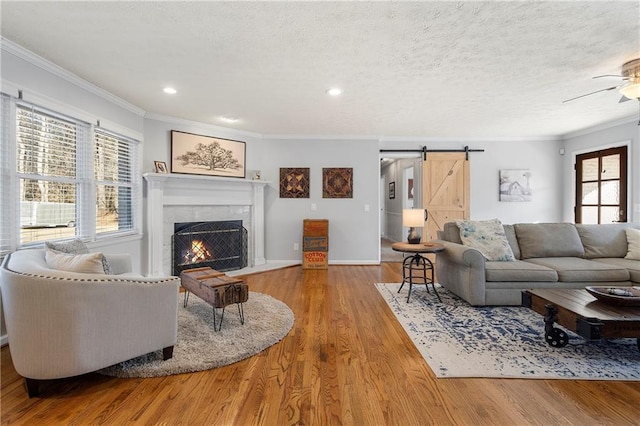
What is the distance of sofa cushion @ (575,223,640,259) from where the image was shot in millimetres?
3648

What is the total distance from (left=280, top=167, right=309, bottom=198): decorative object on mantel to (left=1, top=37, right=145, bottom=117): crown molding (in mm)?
2554

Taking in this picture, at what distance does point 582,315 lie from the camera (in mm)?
1990

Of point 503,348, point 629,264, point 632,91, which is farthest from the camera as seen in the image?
point 629,264

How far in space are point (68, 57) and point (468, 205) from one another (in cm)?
611

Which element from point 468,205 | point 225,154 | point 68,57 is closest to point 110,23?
point 68,57

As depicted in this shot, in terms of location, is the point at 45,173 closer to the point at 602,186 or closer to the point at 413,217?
the point at 413,217

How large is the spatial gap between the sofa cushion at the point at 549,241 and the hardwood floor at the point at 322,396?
204 centimetres

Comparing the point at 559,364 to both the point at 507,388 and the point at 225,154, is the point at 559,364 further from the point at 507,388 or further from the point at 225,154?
the point at 225,154

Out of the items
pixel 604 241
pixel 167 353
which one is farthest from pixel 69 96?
pixel 604 241

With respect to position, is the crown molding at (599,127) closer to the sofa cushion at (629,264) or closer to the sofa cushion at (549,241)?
the sofa cushion at (549,241)

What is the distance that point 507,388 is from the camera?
1.83 meters

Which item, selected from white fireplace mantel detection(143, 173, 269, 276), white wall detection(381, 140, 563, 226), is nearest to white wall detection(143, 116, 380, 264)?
white fireplace mantel detection(143, 173, 269, 276)

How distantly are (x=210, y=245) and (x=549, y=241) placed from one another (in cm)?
476

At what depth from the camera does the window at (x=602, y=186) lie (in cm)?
458
